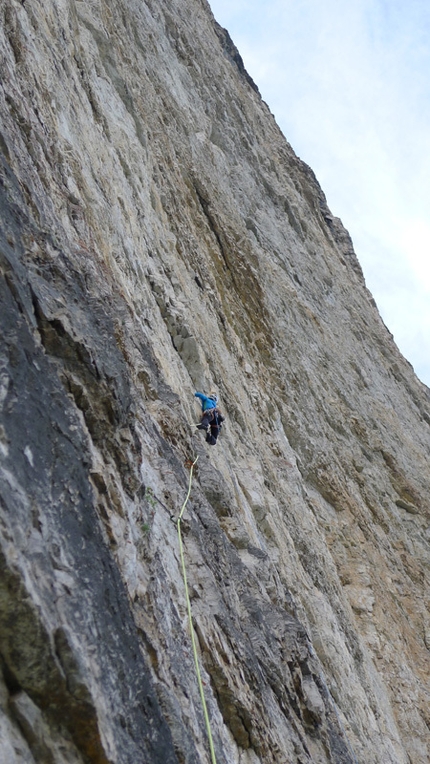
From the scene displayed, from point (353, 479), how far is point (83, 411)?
13.4 meters

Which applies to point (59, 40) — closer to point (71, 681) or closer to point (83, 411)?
point (83, 411)

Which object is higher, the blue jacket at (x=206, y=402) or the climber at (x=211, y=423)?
the blue jacket at (x=206, y=402)

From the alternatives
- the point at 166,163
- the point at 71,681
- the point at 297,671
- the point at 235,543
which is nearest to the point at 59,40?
the point at 166,163

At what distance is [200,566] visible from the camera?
6.11 metres

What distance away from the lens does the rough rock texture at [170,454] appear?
3.72 meters

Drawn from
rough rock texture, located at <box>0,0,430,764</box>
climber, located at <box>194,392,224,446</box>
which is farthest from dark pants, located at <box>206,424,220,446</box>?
rough rock texture, located at <box>0,0,430,764</box>

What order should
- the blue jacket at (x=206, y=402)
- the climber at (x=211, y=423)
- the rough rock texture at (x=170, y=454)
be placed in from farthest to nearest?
the blue jacket at (x=206, y=402) → the climber at (x=211, y=423) → the rough rock texture at (x=170, y=454)

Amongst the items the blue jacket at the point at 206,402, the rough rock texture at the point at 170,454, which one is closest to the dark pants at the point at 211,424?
the blue jacket at the point at 206,402

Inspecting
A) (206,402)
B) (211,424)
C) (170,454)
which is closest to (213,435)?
(211,424)

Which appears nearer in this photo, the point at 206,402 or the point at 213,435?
the point at 213,435

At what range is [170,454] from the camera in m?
6.95

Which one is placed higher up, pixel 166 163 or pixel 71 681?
pixel 166 163

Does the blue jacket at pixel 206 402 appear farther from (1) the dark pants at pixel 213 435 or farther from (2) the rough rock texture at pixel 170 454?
(1) the dark pants at pixel 213 435

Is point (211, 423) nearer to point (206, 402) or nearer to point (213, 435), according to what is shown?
point (213, 435)
